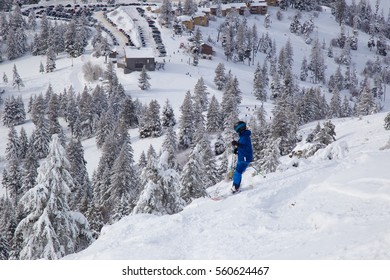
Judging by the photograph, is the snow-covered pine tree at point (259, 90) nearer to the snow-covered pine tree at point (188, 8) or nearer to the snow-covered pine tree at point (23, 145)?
the snow-covered pine tree at point (23, 145)

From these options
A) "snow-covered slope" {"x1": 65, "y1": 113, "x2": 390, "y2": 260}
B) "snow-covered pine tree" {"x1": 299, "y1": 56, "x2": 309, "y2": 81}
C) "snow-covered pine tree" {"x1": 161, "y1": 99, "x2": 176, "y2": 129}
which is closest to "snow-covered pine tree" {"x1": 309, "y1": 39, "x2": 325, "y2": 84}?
"snow-covered pine tree" {"x1": 299, "y1": 56, "x2": 309, "y2": 81}

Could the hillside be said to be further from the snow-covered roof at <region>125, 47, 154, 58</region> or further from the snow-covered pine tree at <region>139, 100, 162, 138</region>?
the snow-covered roof at <region>125, 47, 154, 58</region>

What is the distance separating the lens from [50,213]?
17.7 m

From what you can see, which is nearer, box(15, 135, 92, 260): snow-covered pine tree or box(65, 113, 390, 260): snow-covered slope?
box(65, 113, 390, 260): snow-covered slope

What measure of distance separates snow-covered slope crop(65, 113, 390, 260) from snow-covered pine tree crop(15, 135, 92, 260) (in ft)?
18.3

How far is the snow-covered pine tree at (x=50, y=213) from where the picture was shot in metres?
17.2

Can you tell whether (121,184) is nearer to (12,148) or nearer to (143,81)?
(12,148)

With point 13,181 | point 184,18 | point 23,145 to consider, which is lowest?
point 13,181

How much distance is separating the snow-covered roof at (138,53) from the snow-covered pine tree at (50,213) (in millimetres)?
82961

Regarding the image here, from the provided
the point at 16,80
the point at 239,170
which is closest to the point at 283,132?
the point at 239,170

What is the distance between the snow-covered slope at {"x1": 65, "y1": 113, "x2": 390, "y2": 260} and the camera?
28.9ft

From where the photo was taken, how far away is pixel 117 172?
48.5 metres

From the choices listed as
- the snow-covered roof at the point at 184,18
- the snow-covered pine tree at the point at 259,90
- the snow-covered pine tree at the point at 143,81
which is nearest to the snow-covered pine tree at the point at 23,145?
the snow-covered pine tree at the point at 143,81

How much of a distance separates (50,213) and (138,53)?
85.1 metres
